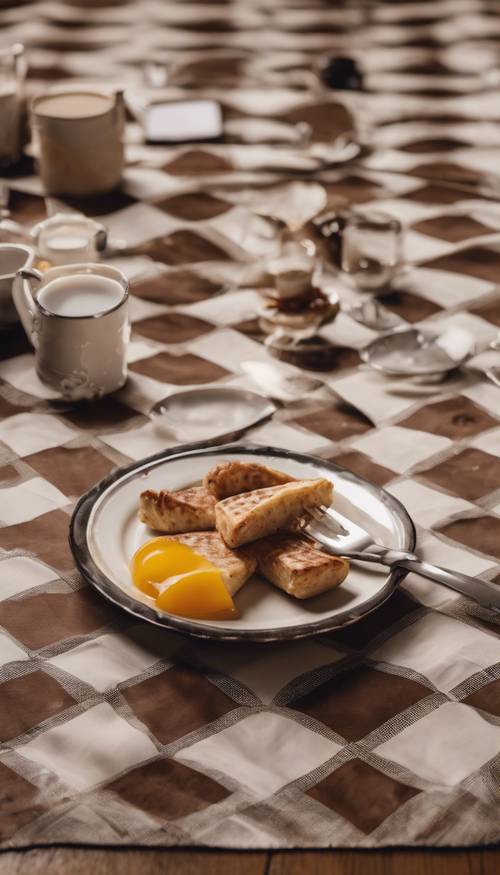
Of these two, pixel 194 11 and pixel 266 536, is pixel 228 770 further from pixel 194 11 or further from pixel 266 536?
pixel 194 11

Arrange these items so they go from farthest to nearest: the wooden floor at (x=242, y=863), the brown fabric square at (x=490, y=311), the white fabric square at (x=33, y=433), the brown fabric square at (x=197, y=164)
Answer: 1. the brown fabric square at (x=197, y=164)
2. the brown fabric square at (x=490, y=311)
3. the white fabric square at (x=33, y=433)
4. the wooden floor at (x=242, y=863)

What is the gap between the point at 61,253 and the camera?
131cm

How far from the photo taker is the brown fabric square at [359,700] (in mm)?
746

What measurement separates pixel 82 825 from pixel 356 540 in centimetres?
30

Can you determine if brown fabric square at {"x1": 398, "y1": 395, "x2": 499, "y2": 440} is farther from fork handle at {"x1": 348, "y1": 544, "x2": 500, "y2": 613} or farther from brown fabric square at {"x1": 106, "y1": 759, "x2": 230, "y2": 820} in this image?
brown fabric square at {"x1": 106, "y1": 759, "x2": 230, "y2": 820}

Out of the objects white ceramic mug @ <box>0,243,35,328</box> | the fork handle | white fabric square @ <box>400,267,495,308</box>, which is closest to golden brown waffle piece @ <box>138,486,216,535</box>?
the fork handle

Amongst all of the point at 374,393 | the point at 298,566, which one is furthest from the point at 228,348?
the point at 298,566

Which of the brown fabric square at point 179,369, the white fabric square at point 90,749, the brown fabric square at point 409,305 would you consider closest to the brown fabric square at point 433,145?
the brown fabric square at point 409,305

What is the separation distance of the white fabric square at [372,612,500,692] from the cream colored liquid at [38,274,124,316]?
0.47 m

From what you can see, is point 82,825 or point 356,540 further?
Result: point 356,540

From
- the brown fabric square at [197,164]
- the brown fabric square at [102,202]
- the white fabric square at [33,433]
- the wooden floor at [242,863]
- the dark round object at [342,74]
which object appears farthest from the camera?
the dark round object at [342,74]

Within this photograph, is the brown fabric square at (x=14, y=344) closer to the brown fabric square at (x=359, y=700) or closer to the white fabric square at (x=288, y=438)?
the white fabric square at (x=288, y=438)

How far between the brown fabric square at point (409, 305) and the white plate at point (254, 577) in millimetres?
408

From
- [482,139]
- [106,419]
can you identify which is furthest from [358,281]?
[482,139]
